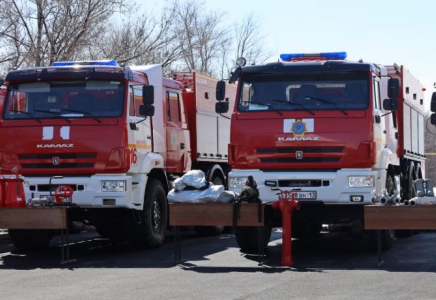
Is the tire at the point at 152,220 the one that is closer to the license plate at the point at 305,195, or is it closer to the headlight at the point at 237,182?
the headlight at the point at 237,182

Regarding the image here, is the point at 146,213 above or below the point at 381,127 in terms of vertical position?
below

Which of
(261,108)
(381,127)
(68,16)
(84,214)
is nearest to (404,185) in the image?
(381,127)

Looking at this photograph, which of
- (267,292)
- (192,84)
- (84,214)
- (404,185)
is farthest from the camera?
(192,84)

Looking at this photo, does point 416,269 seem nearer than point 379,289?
No

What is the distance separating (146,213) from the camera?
55.8ft

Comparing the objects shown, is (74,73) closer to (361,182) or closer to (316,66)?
(316,66)

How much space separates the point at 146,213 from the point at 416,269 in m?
5.42

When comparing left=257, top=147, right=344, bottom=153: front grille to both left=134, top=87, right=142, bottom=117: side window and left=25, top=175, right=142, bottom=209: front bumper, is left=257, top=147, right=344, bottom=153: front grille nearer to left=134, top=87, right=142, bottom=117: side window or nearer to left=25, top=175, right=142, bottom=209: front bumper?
left=25, top=175, right=142, bottom=209: front bumper

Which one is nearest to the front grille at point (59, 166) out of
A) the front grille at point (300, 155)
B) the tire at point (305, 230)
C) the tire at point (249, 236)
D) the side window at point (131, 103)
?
the side window at point (131, 103)

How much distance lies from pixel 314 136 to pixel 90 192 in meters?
3.86

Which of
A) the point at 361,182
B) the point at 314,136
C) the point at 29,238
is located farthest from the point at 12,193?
the point at 361,182

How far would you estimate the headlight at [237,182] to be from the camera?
1534 centimetres

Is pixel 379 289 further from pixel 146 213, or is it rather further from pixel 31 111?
pixel 31 111

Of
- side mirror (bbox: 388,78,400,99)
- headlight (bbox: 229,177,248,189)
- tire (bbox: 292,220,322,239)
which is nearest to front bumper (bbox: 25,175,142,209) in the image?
headlight (bbox: 229,177,248,189)
